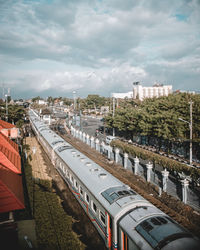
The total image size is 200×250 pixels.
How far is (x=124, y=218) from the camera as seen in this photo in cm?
780

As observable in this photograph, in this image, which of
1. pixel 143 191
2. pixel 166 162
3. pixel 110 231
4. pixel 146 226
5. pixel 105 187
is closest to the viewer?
pixel 146 226

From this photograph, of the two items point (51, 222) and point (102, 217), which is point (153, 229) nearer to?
point (102, 217)

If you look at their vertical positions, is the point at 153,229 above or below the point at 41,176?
above

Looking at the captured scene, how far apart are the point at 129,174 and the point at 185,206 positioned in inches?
284

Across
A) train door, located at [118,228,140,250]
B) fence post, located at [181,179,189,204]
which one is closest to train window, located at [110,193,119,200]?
train door, located at [118,228,140,250]

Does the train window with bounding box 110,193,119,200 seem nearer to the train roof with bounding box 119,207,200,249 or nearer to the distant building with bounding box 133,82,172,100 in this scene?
the train roof with bounding box 119,207,200,249

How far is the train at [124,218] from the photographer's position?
6.44 m

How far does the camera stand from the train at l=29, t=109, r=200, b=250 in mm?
6441

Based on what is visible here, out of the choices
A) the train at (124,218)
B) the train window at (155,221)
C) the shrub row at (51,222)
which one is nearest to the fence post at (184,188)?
the train at (124,218)

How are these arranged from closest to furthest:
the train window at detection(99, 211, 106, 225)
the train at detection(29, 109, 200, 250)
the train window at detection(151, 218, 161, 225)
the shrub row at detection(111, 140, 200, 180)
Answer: the train at detection(29, 109, 200, 250) → the train window at detection(151, 218, 161, 225) → the train window at detection(99, 211, 106, 225) → the shrub row at detection(111, 140, 200, 180)

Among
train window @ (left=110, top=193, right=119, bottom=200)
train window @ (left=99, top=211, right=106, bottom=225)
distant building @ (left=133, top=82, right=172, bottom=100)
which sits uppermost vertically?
distant building @ (left=133, top=82, right=172, bottom=100)

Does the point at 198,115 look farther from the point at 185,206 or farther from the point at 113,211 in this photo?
the point at 113,211

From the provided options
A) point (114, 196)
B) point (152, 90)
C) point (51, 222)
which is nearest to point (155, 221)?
point (114, 196)

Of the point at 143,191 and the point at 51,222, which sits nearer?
the point at 51,222
